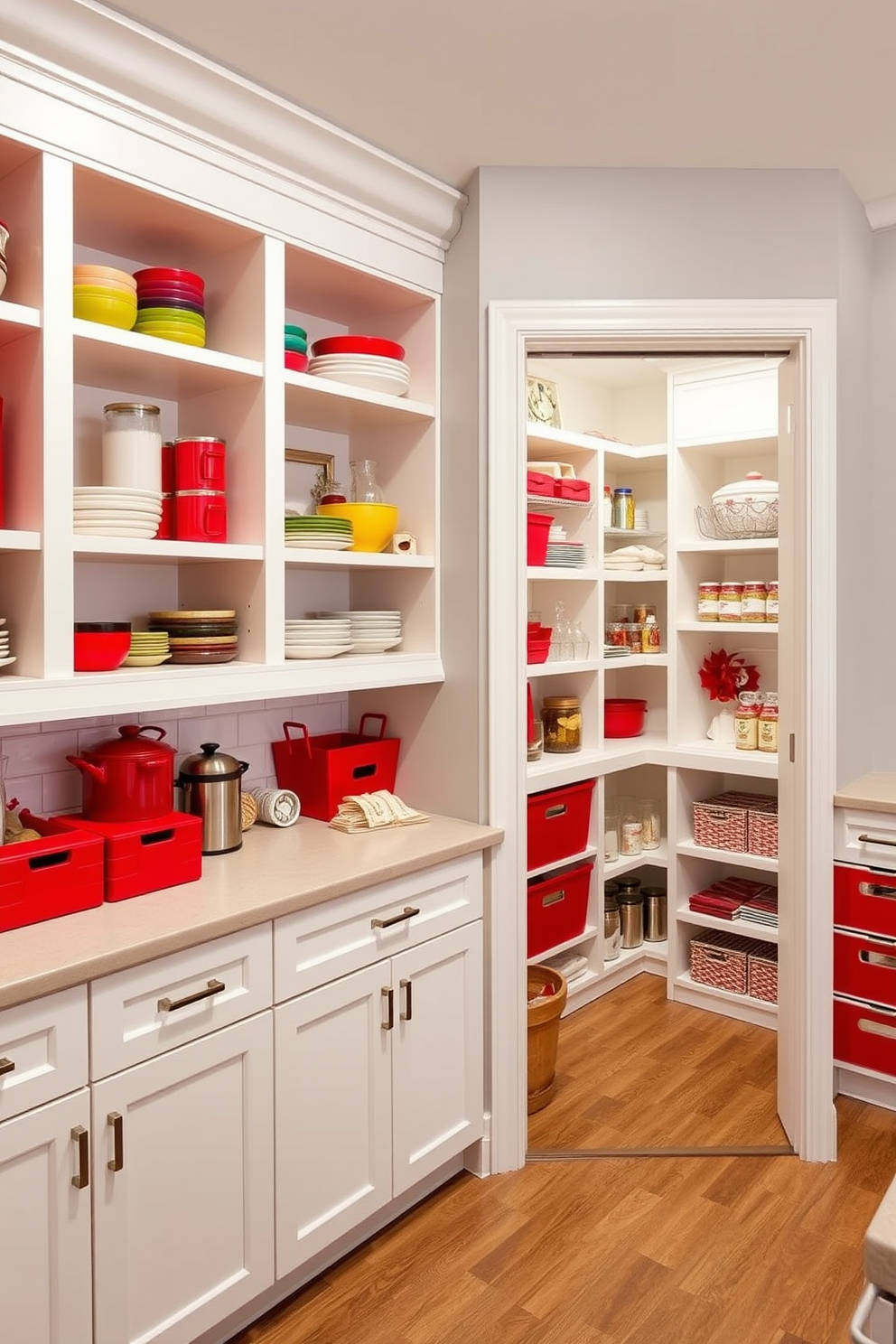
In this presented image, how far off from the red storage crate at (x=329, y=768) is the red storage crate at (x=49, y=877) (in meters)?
0.76

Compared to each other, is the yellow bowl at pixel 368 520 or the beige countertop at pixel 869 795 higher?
the yellow bowl at pixel 368 520

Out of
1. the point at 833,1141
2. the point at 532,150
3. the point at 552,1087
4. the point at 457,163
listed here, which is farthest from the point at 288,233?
the point at 833,1141

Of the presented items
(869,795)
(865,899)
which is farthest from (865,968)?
(869,795)

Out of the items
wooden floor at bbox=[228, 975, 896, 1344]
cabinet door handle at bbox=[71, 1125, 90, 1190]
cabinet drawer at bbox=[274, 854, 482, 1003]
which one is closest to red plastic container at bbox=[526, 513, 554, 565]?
cabinet drawer at bbox=[274, 854, 482, 1003]

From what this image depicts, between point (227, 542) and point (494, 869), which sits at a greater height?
point (227, 542)

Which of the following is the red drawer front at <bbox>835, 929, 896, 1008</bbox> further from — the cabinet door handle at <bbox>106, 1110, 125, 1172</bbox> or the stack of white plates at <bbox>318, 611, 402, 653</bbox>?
the cabinet door handle at <bbox>106, 1110, 125, 1172</bbox>

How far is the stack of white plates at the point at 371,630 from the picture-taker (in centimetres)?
251

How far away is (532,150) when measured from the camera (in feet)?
7.60

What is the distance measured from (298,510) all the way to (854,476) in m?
1.59

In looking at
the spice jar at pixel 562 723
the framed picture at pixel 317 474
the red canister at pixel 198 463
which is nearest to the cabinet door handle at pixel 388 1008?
the red canister at pixel 198 463

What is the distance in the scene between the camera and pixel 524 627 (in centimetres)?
248

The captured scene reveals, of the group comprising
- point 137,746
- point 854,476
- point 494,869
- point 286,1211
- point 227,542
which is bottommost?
point 286,1211

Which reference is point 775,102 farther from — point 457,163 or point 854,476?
point 854,476

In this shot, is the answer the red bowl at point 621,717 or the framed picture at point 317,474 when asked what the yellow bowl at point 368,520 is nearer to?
the framed picture at point 317,474
